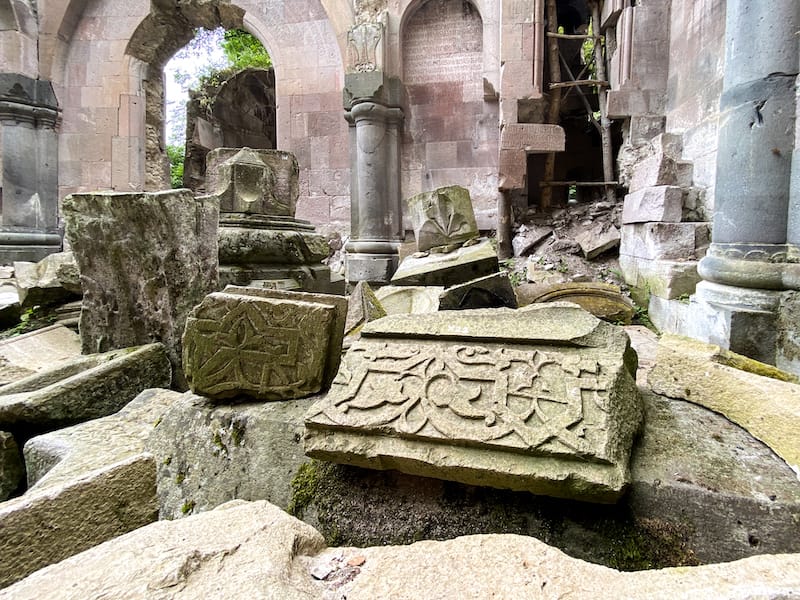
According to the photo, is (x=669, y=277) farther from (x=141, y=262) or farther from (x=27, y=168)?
(x=27, y=168)

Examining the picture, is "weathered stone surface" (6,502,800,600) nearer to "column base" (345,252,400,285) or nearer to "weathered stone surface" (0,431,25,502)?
"weathered stone surface" (0,431,25,502)

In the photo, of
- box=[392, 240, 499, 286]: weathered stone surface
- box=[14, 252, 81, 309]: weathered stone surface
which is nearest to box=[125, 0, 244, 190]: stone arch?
box=[14, 252, 81, 309]: weathered stone surface

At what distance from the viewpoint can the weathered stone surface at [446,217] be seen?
4.49 meters

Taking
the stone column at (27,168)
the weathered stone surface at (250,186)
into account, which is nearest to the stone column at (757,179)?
the weathered stone surface at (250,186)

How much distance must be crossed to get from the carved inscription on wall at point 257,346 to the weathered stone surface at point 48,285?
9.82ft

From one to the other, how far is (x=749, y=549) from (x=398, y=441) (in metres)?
0.87

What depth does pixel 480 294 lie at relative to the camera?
3225 mm

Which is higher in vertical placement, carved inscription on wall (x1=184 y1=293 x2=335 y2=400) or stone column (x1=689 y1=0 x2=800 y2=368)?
stone column (x1=689 y1=0 x2=800 y2=368)

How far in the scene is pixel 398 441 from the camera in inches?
48.4

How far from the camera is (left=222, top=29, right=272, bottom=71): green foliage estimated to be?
14.1m

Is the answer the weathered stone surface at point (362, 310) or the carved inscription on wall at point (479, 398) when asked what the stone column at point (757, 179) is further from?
the weathered stone surface at point (362, 310)

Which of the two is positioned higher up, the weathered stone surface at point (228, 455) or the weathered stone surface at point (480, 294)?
the weathered stone surface at point (480, 294)

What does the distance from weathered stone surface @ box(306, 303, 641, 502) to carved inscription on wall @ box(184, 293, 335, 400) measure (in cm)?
16

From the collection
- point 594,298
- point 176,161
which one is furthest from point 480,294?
point 176,161
